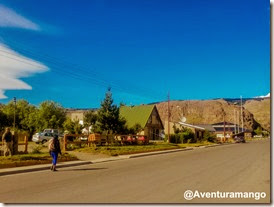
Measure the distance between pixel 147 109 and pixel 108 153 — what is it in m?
37.4

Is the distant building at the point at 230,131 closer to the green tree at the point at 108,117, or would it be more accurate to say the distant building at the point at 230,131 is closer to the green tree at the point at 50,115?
the green tree at the point at 50,115

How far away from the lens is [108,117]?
136ft

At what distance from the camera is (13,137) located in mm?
20953

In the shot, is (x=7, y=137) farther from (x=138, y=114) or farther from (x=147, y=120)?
(x=138, y=114)

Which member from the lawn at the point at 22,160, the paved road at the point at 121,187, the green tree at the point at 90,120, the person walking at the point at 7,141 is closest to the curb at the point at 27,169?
the lawn at the point at 22,160

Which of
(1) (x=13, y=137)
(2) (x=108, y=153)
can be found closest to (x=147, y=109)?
(2) (x=108, y=153)

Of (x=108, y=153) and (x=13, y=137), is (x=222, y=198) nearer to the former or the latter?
(x=13, y=137)

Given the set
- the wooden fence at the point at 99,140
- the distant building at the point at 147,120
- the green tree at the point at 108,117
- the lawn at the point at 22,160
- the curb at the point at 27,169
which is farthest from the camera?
the distant building at the point at 147,120

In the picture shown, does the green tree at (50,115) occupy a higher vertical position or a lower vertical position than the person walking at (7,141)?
higher

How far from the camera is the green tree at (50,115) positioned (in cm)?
7425

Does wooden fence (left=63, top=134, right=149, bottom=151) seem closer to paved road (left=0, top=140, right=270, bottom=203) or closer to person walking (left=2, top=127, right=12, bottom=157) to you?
person walking (left=2, top=127, right=12, bottom=157)

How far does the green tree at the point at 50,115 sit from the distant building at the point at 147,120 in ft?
55.1

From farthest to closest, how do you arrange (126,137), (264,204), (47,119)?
(47,119), (126,137), (264,204)

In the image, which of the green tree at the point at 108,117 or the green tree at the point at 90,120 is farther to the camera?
the green tree at the point at 90,120
